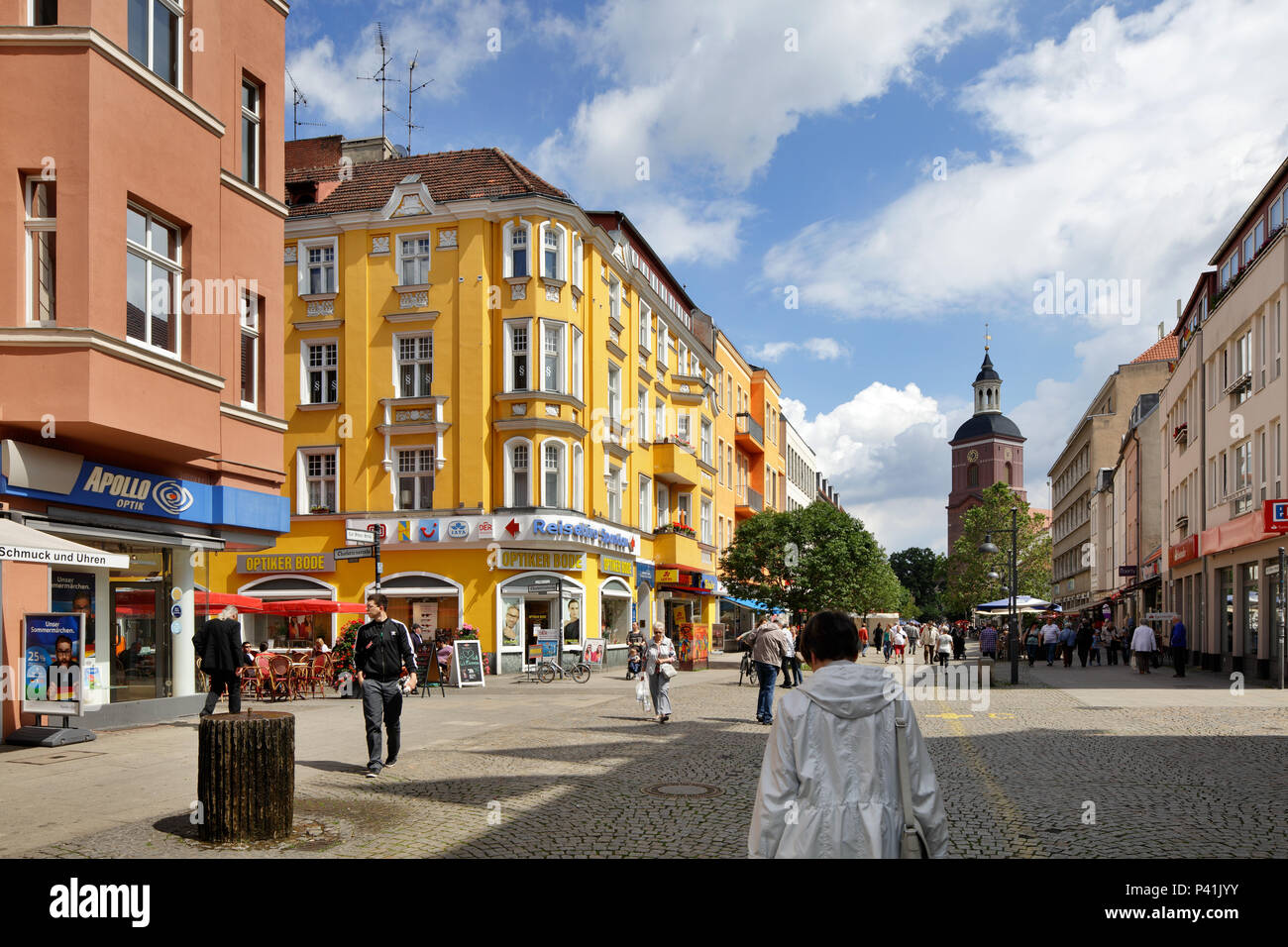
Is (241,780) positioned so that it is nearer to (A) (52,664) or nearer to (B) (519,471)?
(A) (52,664)

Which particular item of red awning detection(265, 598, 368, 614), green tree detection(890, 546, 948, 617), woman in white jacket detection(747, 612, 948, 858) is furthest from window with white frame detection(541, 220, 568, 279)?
green tree detection(890, 546, 948, 617)

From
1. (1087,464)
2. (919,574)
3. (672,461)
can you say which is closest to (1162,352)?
(1087,464)

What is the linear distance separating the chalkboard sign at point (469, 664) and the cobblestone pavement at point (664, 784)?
715cm

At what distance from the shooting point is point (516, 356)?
115 ft

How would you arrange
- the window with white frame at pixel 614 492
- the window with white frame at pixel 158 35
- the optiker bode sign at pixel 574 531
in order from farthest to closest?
1. the window with white frame at pixel 614 492
2. the optiker bode sign at pixel 574 531
3. the window with white frame at pixel 158 35

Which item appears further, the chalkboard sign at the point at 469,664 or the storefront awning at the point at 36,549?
the chalkboard sign at the point at 469,664

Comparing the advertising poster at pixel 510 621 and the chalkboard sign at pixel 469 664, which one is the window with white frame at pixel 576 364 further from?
the chalkboard sign at pixel 469 664

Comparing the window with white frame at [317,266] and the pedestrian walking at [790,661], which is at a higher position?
the window with white frame at [317,266]

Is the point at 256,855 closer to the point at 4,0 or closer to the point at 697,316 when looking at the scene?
the point at 4,0

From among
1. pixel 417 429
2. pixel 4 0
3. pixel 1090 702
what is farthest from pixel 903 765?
pixel 417 429

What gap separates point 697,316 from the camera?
5584cm

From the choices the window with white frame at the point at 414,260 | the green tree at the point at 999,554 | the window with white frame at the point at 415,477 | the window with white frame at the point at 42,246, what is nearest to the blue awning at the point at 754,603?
the window with white frame at the point at 415,477

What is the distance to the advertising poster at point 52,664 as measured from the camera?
13.3 meters
